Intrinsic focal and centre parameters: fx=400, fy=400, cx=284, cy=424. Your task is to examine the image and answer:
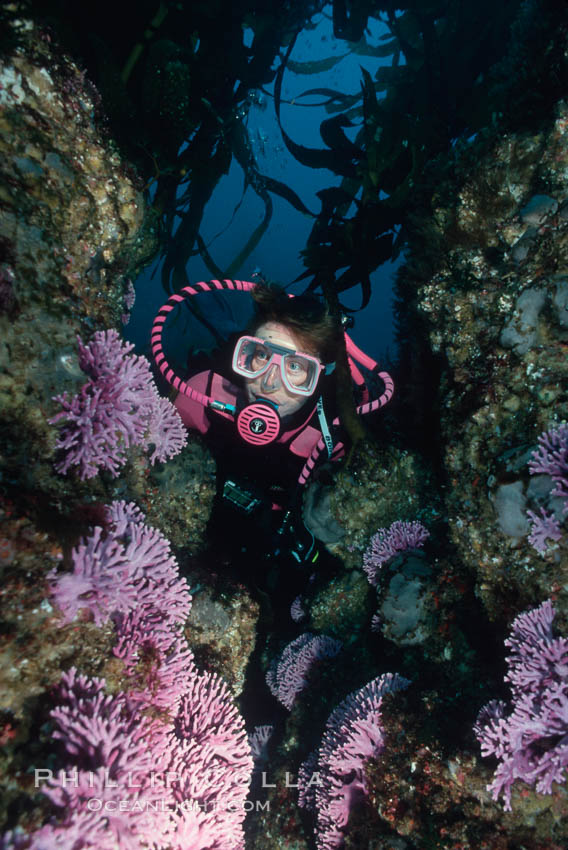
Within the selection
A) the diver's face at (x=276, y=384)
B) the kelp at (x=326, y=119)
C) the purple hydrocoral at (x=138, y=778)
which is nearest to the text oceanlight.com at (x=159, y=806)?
the purple hydrocoral at (x=138, y=778)

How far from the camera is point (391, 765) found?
223cm

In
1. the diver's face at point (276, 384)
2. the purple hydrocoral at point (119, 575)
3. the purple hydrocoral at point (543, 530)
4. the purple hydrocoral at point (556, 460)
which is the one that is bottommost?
the purple hydrocoral at point (119, 575)

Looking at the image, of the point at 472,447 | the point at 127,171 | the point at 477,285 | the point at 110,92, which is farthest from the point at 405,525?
the point at 110,92

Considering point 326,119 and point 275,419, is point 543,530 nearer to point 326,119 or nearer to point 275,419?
point 275,419

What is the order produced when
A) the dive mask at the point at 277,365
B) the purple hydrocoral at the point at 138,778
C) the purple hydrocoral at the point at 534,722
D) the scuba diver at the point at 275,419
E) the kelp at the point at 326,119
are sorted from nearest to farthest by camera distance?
1. the purple hydrocoral at the point at 138,778
2. the purple hydrocoral at the point at 534,722
3. the kelp at the point at 326,119
4. the scuba diver at the point at 275,419
5. the dive mask at the point at 277,365

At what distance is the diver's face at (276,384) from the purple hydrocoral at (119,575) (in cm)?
196

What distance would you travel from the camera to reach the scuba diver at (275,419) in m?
3.50

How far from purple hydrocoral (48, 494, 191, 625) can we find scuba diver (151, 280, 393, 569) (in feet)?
5.24

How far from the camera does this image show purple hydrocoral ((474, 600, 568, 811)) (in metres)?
1.71

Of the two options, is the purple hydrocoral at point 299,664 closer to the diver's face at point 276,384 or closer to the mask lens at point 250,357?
the diver's face at point 276,384

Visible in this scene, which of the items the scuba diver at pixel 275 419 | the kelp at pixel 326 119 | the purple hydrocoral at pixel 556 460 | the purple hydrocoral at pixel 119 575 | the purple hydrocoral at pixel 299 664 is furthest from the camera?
the scuba diver at pixel 275 419

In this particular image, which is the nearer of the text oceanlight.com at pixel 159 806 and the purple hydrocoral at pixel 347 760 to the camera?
the text oceanlight.com at pixel 159 806

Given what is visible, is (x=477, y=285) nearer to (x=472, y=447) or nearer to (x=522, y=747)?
(x=472, y=447)

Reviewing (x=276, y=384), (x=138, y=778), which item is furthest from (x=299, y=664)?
(x=276, y=384)
